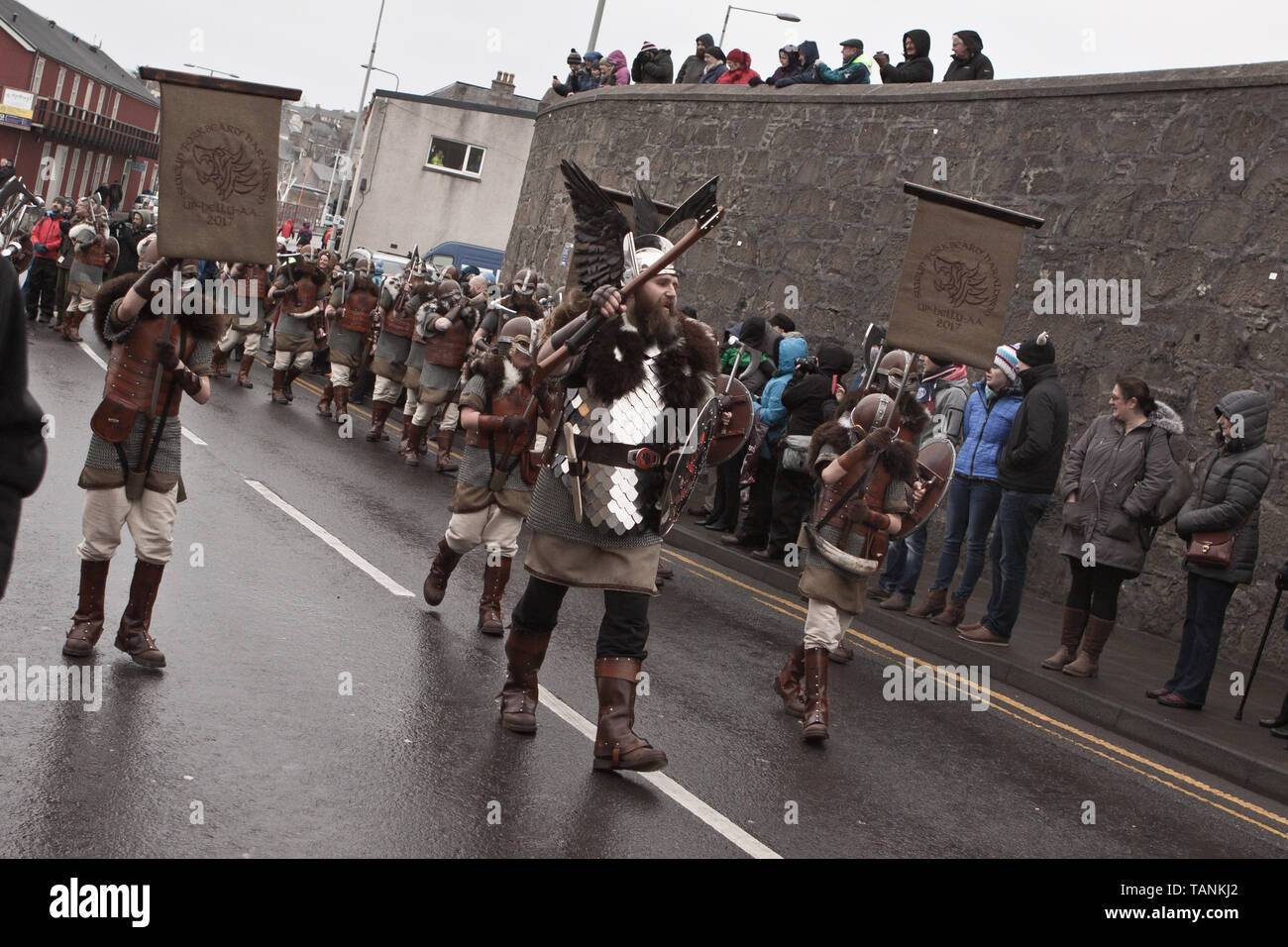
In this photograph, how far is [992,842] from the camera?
6102 millimetres

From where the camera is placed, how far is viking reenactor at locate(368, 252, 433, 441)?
16.8 metres

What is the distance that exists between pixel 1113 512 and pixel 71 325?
55.4ft

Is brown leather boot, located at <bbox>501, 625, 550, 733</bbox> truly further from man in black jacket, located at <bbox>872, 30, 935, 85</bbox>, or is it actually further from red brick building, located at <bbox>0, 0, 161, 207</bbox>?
red brick building, located at <bbox>0, 0, 161, 207</bbox>

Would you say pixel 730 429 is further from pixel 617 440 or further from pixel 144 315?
pixel 144 315

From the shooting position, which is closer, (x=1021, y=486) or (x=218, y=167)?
(x=218, y=167)

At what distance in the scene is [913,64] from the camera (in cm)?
1791

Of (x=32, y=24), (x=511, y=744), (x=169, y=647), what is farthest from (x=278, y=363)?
(x=32, y=24)

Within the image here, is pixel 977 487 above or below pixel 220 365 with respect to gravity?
above

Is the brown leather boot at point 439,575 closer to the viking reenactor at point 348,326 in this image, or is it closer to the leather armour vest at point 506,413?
the leather armour vest at point 506,413

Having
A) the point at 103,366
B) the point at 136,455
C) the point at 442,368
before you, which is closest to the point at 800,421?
the point at 442,368

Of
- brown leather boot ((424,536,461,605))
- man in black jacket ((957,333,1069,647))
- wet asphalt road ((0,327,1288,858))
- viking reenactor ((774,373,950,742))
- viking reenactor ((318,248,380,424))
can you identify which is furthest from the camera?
viking reenactor ((318,248,380,424))

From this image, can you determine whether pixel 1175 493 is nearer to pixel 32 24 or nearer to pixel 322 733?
pixel 322 733

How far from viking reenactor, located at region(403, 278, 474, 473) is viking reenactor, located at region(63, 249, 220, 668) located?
8439 millimetres

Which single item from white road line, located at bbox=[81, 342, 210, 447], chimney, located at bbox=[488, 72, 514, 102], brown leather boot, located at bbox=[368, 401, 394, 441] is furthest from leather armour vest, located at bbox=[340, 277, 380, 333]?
chimney, located at bbox=[488, 72, 514, 102]
